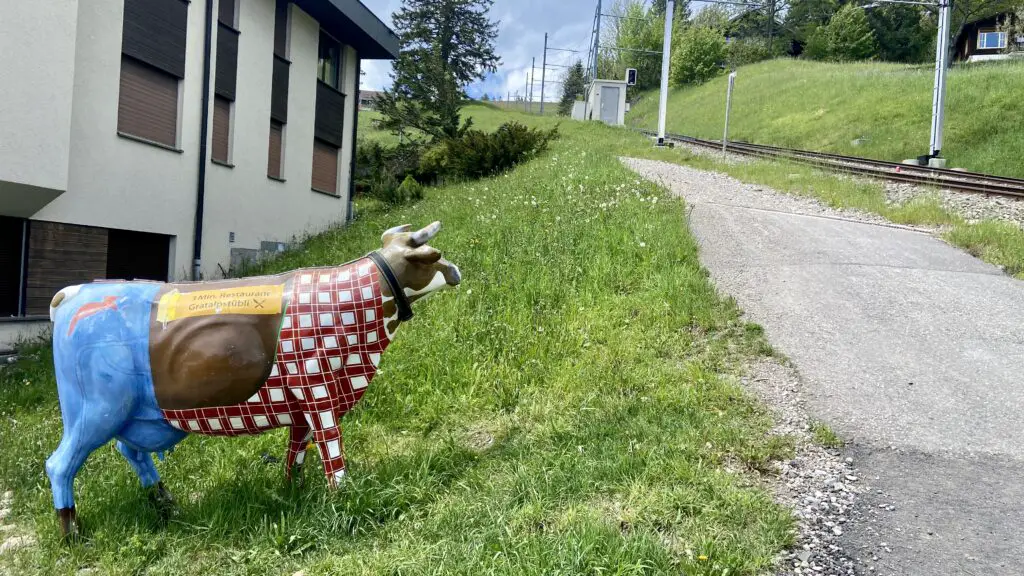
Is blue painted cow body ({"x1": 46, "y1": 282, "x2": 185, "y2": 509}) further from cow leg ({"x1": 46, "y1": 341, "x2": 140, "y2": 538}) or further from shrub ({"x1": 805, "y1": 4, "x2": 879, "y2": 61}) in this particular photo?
shrub ({"x1": 805, "y1": 4, "x2": 879, "y2": 61})

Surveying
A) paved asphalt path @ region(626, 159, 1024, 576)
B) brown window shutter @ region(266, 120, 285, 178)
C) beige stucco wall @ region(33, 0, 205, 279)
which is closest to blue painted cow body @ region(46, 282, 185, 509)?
paved asphalt path @ region(626, 159, 1024, 576)

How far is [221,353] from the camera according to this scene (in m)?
3.66

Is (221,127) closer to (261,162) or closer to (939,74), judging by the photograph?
(261,162)

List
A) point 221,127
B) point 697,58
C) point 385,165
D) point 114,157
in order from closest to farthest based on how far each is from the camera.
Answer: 1. point 114,157
2. point 221,127
3. point 385,165
4. point 697,58

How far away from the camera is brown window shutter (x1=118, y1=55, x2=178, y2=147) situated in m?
11.1

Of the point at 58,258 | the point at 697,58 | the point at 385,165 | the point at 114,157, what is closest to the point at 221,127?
the point at 114,157

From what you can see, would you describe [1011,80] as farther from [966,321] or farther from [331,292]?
[331,292]

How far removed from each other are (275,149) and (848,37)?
51994 mm

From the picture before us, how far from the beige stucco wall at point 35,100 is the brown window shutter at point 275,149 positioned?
7013 mm

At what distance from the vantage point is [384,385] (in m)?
5.82

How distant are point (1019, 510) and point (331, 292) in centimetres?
389

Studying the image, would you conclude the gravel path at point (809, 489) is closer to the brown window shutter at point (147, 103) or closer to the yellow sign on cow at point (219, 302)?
the yellow sign on cow at point (219, 302)

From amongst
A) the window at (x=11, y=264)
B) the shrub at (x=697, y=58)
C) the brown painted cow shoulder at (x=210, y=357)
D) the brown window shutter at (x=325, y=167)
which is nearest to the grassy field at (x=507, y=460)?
the brown painted cow shoulder at (x=210, y=357)

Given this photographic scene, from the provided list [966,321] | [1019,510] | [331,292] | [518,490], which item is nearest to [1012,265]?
[966,321]
